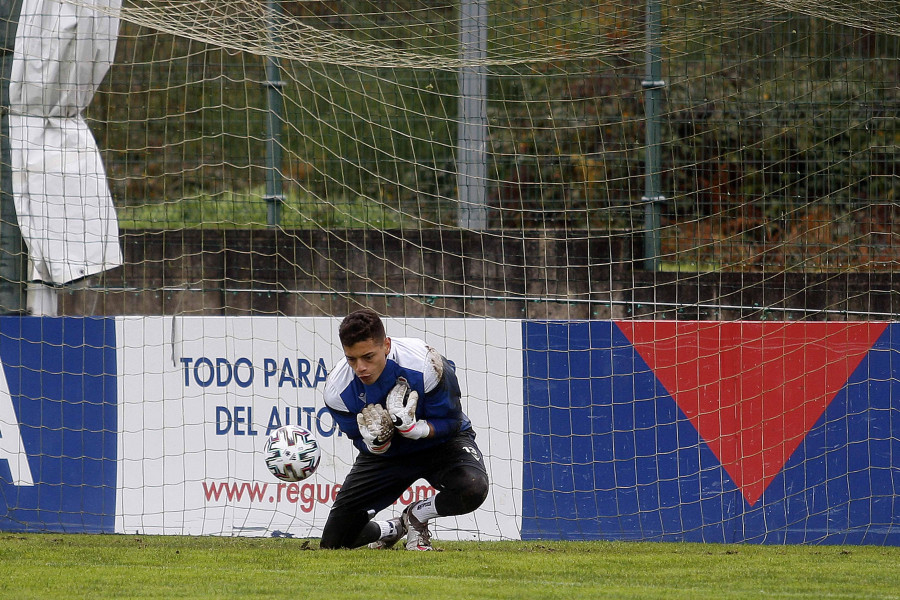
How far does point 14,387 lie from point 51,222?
133 centimetres

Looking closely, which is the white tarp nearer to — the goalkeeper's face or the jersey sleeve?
the goalkeeper's face

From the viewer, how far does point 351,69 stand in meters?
9.70

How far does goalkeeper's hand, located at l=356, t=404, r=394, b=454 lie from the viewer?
660 cm

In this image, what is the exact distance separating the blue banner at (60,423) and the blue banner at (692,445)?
9.75 feet

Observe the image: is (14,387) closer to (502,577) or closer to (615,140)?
(502,577)

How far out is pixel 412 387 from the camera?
6688 mm

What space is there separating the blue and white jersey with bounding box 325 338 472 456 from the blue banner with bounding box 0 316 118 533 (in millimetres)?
2257

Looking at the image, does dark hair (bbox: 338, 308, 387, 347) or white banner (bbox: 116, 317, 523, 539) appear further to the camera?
white banner (bbox: 116, 317, 523, 539)

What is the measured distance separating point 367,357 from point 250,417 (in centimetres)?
198

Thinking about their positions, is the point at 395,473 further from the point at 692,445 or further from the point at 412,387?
the point at 692,445

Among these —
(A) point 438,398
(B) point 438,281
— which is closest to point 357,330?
(A) point 438,398

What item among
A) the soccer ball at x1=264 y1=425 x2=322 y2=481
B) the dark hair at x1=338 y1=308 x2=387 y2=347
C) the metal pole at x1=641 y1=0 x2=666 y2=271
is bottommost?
the soccer ball at x1=264 y1=425 x2=322 y2=481

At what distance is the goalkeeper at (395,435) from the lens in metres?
6.57

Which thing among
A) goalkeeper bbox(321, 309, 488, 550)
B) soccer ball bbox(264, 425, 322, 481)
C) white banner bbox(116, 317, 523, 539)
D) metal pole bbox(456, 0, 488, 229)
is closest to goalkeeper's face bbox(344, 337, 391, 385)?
goalkeeper bbox(321, 309, 488, 550)
